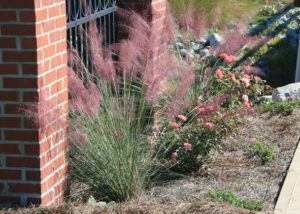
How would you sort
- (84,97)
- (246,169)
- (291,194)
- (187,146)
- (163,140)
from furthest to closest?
(246,169)
(163,140)
(187,146)
(291,194)
(84,97)

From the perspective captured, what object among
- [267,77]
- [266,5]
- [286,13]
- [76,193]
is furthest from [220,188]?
[266,5]

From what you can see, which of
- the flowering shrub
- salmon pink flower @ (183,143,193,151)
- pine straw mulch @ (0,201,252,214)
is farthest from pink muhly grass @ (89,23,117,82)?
pine straw mulch @ (0,201,252,214)

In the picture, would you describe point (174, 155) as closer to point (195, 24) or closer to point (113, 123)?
point (113, 123)

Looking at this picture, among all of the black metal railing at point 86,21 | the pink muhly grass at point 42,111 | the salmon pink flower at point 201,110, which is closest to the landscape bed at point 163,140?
the salmon pink flower at point 201,110

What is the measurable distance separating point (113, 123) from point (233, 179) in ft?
4.27

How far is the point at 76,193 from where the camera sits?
5.30 m

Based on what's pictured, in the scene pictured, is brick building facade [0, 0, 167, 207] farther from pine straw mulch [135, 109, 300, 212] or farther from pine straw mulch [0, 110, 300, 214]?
pine straw mulch [135, 109, 300, 212]

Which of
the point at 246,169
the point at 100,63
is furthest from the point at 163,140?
the point at 100,63

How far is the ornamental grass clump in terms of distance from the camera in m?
4.98

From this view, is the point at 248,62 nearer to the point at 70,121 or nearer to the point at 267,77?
the point at 267,77

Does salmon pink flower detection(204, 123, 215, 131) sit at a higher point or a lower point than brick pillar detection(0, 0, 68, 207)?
lower

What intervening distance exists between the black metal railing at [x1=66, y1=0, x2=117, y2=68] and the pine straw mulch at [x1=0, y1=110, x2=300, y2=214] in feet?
4.68

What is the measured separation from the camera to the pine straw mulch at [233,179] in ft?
→ 15.2

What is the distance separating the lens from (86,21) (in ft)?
21.8
